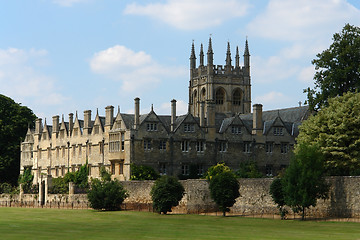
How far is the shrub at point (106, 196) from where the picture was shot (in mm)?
72312

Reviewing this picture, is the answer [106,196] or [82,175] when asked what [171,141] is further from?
[106,196]

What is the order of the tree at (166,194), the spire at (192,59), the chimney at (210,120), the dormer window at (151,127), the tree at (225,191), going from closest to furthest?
the tree at (225,191)
the tree at (166,194)
the dormer window at (151,127)
the chimney at (210,120)
the spire at (192,59)

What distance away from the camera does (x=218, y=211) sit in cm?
6900

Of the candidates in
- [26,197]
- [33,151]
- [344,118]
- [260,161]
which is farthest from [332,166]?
[33,151]

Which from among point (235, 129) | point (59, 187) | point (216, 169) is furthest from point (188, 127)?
point (59, 187)

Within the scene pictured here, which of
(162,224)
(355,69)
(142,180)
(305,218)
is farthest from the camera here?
(142,180)

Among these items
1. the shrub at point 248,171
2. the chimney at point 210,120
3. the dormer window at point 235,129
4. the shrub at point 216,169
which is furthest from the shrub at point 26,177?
the shrub at point 216,169

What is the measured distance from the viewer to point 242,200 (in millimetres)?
66625

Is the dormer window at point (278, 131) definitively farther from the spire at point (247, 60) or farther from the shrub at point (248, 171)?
the spire at point (247, 60)

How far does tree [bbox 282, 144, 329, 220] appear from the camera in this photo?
58375 millimetres

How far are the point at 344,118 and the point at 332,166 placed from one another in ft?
14.2

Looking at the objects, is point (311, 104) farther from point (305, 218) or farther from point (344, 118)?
point (305, 218)

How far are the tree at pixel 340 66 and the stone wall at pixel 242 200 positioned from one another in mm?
14328

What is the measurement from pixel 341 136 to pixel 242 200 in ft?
33.7
